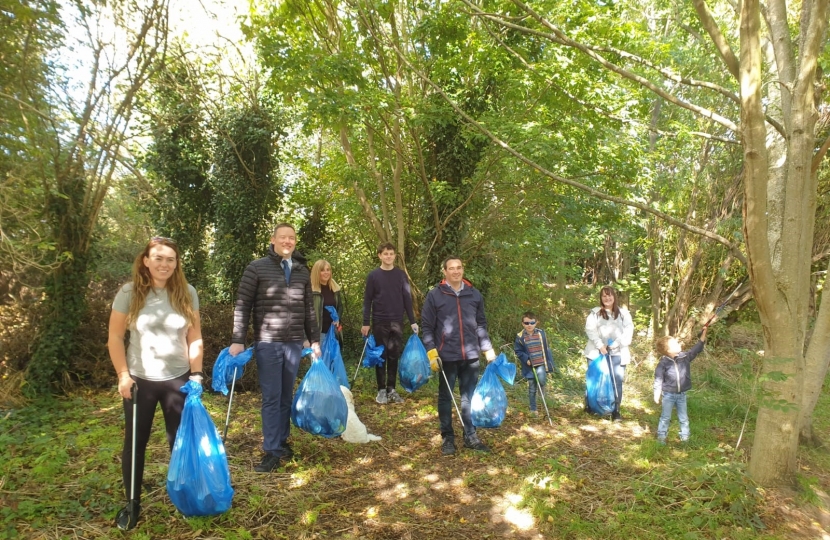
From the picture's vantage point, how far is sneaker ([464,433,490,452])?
4.30 metres

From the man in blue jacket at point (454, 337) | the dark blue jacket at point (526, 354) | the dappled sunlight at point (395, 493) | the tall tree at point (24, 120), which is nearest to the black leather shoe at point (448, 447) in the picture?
the man in blue jacket at point (454, 337)

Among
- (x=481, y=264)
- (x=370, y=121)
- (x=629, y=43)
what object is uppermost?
(x=629, y=43)

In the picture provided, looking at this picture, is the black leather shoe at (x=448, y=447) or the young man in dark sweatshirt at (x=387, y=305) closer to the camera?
the black leather shoe at (x=448, y=447)

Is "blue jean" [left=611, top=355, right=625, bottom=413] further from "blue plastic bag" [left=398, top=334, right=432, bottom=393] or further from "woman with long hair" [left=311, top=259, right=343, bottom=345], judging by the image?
"woman with long hair" [left=311, top=259, right=343, bottom=345]

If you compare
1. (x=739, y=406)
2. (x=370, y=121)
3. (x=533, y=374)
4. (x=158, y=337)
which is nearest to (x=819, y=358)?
(x=739, y=406)

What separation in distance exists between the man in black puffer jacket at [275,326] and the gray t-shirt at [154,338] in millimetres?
717

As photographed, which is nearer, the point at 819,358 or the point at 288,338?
the point at 288,338

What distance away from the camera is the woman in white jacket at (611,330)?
5.31 m

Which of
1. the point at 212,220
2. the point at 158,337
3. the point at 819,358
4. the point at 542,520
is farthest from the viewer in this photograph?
the point at 212,220

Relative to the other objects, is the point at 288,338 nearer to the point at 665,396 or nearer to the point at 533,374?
the point at 533,374

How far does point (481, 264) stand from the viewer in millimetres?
8375

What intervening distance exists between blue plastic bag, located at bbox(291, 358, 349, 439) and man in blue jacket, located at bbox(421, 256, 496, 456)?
850 mm

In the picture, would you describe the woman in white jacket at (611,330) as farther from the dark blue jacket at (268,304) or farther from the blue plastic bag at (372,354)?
the dark blue jacket at (268,304)

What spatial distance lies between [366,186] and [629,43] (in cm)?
424
